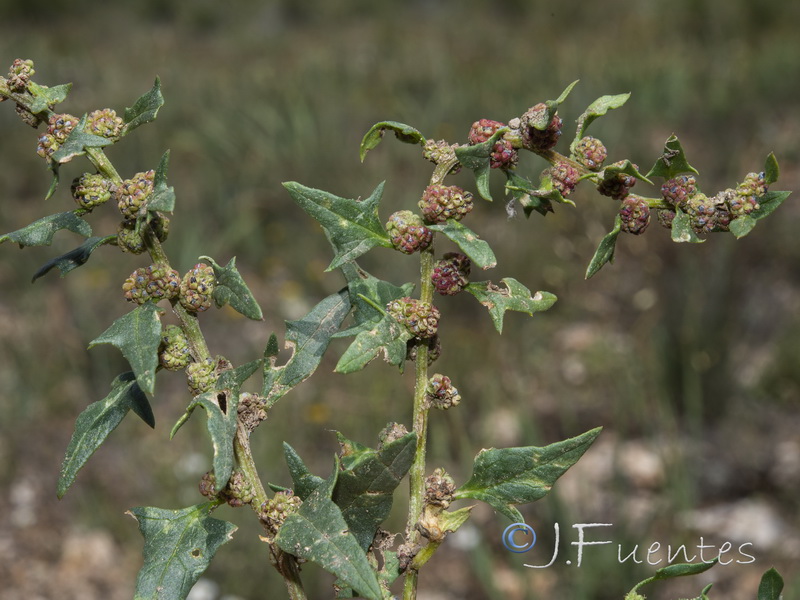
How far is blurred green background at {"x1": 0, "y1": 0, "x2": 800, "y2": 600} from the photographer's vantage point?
2.74m

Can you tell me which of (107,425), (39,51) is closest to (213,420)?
(107,425)

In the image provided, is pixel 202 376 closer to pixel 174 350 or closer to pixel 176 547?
pixel 174 350

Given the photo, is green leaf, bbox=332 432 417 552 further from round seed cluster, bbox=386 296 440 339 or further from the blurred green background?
the blurred green background

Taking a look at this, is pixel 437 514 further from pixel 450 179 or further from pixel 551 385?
pixel 450 179

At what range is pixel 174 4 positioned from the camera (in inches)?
473

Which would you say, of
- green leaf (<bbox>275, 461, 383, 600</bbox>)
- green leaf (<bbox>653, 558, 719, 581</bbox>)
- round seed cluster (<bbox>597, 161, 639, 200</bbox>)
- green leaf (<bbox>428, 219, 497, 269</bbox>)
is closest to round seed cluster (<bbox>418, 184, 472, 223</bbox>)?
green leaf (<bbox>428, 219, 497, 269</bbox>)

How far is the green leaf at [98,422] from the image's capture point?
2.14ft

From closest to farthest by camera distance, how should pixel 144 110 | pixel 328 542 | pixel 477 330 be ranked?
pixel 328 542
pixel 144 110
pixel 477 330

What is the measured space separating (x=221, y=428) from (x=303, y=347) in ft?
0.42

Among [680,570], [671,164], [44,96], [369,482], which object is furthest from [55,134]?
[680,570]

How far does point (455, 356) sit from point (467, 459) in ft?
2.61

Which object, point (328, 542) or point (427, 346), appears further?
point (427, 346)

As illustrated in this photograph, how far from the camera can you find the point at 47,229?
0.67 metres

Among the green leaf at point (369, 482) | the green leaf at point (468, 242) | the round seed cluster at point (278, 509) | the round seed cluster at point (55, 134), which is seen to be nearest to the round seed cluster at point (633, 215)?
the green leaf at point (468, 242)
